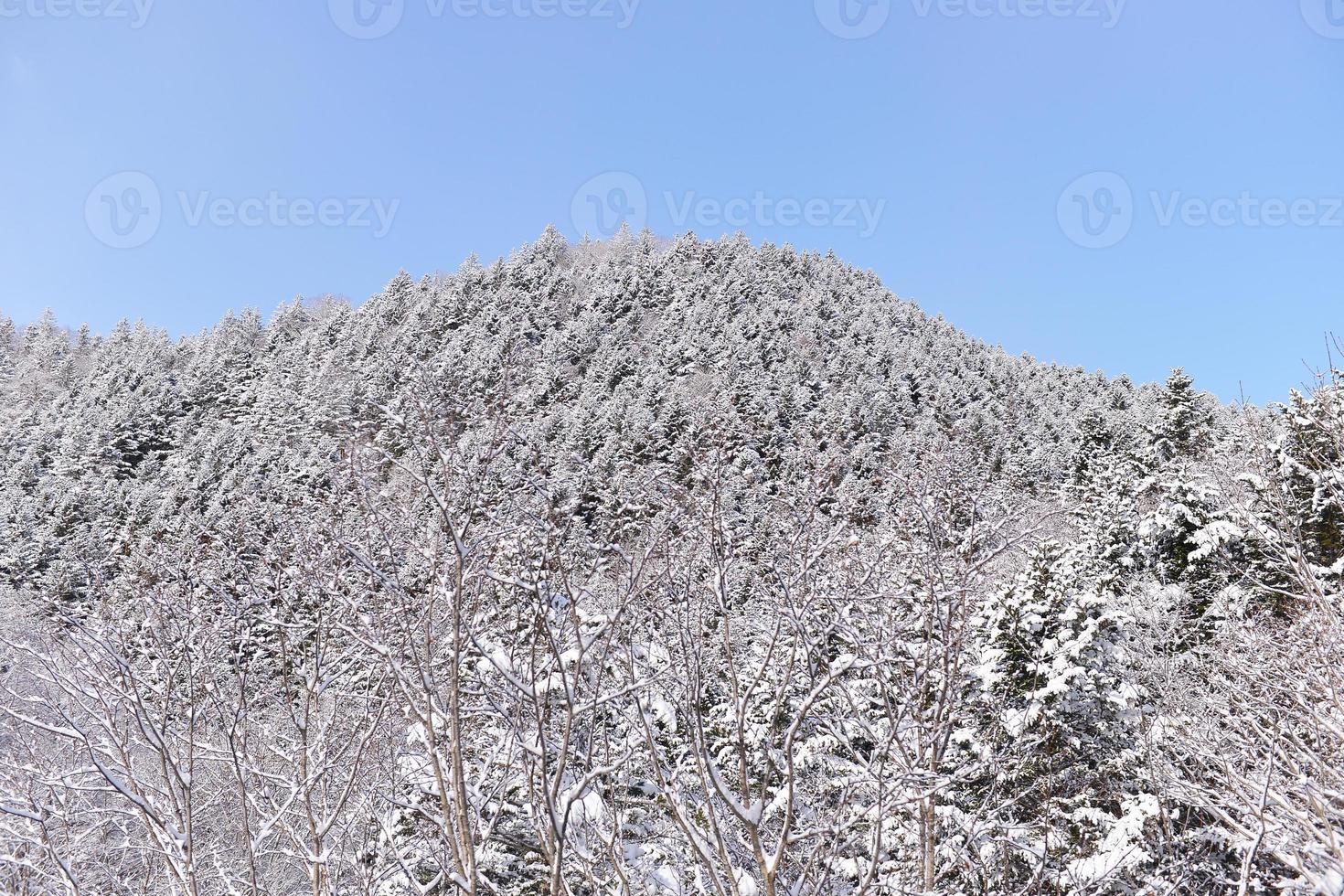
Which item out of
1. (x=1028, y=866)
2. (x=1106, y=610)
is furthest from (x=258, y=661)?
(x=1106, y=610)

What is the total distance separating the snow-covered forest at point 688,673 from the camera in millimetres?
4160

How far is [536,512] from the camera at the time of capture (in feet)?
13.9

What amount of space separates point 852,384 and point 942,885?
39379mm

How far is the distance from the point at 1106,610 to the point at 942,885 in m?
4.57

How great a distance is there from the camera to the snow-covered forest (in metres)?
4.16

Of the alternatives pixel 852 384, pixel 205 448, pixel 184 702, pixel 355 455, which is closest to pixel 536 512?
pixel 355 455

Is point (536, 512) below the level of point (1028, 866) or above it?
above

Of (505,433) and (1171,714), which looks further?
(1171,714)

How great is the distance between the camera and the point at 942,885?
31.1 feet

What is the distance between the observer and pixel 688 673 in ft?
14.3

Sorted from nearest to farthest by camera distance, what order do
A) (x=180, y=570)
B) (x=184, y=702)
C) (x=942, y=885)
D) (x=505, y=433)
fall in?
1. (x=505, y=433)
2. (x=184, y=702)
3. (x=180, y=570)
4. (x=942, y=885)

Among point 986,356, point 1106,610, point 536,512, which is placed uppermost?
point 986,356

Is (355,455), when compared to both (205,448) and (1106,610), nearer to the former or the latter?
(1106,610)

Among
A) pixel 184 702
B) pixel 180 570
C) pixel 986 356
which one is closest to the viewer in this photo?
pixel 184 702
